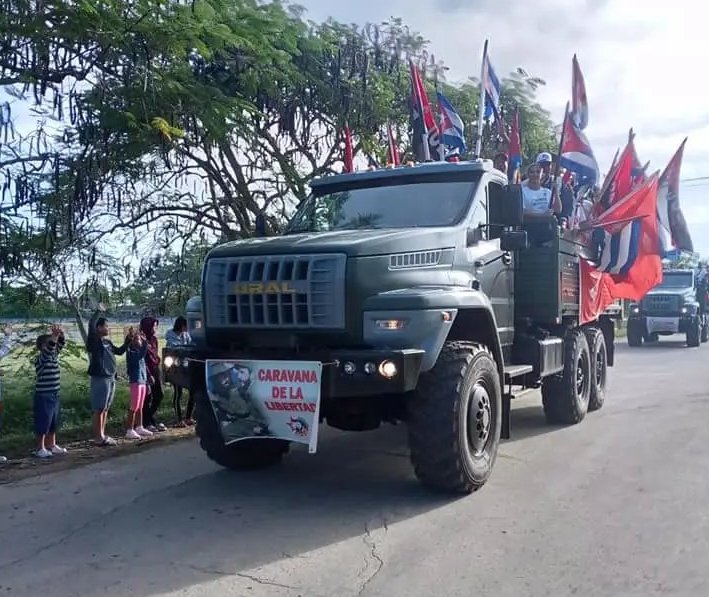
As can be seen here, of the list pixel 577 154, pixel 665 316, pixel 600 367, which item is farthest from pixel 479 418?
pixel 665 316

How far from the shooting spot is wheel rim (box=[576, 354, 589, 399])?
9445 millimetres

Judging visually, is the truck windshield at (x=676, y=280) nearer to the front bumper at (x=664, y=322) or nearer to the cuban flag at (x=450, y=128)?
the front bumper at (x=664, y=322)

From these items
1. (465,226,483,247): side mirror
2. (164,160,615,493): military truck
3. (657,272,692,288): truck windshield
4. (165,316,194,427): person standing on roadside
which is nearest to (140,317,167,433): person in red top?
(165,316,194,427): person standing on roadside

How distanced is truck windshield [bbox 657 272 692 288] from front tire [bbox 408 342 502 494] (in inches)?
838

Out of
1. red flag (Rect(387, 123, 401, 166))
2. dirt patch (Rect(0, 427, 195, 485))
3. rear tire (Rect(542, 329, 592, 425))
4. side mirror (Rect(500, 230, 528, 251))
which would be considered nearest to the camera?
side mirror (Rect(500, 230, 528, 251))

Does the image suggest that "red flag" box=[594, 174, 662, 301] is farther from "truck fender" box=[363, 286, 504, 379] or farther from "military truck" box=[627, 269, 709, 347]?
"military truck" box=[627, 269, 709, 347]

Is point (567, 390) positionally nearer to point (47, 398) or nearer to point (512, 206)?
point (512, 206)

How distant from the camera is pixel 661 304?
23.9 meters

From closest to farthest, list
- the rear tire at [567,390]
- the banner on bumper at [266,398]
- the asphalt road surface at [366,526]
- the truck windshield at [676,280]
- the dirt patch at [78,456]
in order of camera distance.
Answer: the asphalt road surface at [366,526] < the banner on bumper at [266,398] < the dirt patch at [78,456] < the rear tire at [567,390] < the truck windshield at [676,280]

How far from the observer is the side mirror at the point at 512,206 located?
702cm

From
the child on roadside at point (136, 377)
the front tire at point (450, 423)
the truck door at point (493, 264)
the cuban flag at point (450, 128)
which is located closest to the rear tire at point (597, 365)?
the truck door at point (493, 264)

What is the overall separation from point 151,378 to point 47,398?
1.68 meters

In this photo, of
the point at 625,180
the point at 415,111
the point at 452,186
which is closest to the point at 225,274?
the point at 452,186

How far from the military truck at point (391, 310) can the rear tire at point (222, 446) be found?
0.01 m
